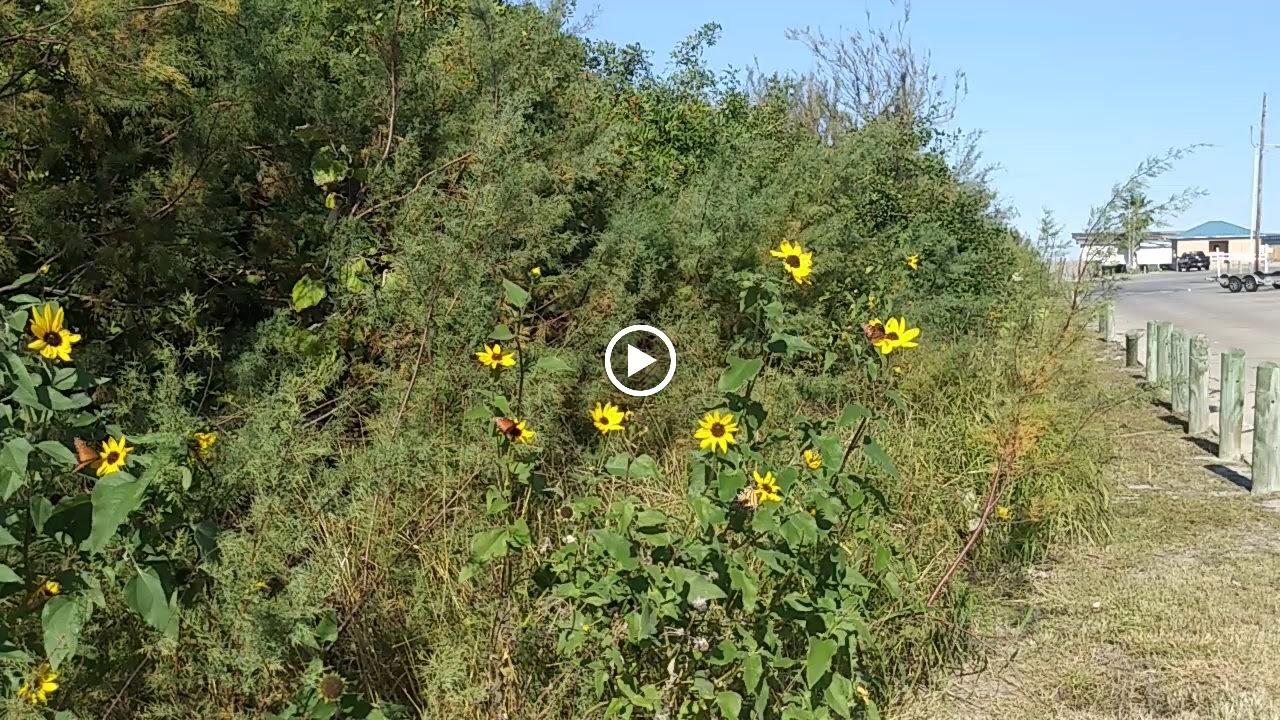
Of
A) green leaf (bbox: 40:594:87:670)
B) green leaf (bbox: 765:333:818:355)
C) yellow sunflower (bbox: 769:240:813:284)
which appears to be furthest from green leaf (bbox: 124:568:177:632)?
yellow sunflower (bbox: 769:240:813:284)

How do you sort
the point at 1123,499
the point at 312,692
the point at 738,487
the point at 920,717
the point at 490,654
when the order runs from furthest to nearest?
1. the point at 1123,499
2. the point at 920,717
3. the point at 490,654
4. the point at 738,487
5. the point at 312,692

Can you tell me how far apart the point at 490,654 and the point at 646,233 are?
286cm

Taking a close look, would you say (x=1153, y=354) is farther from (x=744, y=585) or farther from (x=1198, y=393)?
(x=744, y=585)

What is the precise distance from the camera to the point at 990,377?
5574 mm

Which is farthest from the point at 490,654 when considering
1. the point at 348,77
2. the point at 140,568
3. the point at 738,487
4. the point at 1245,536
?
the point at 1245,536

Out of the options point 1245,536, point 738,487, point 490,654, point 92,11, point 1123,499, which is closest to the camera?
point 738,487

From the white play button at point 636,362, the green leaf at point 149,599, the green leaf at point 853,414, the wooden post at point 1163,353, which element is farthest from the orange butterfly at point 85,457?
the wooden post at point 1163,353

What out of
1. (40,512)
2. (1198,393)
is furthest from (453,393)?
(1198,393)

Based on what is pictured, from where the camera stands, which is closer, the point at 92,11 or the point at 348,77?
the point at 92,11

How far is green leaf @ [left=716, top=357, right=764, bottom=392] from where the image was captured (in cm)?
260

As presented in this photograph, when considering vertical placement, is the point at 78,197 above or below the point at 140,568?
above

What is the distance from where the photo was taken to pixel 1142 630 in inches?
154

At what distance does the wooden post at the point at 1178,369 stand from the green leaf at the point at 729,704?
22.1 feet

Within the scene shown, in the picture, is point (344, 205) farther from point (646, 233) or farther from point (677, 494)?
point (677, 494)
